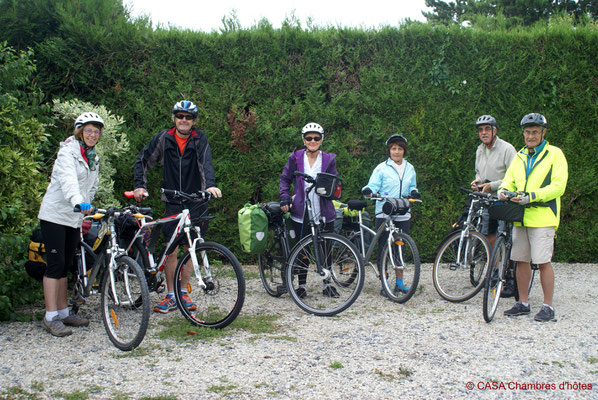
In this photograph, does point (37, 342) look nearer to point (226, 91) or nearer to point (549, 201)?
point (226, 91)

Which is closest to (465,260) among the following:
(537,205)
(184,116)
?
(537,205)

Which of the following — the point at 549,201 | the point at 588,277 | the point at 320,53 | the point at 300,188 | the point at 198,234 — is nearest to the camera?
the point at 198,234

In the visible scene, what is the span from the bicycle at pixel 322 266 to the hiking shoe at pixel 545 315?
1767 millimetres

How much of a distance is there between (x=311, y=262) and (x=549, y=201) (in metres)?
2.44

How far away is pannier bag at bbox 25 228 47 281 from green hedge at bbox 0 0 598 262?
2.82 m

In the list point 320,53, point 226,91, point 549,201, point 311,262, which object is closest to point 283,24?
point 320,53

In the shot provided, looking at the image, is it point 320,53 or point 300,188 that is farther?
point 320,53

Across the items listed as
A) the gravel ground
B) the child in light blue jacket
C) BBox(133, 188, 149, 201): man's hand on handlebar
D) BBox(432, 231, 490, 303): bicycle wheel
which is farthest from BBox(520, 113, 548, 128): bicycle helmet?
BBox(133, 188, 149, 201): man's hand on handlebar

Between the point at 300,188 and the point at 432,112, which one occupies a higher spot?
the point at 432,112

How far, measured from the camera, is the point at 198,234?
4746 mm

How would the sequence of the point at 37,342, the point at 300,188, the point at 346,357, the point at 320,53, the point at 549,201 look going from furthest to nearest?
A: 1. the point at 320,53
2. the point at 300,188
3. the point at 549,201
4. the point at 37,342
5. the point at 346,357

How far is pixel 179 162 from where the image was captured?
5344 mm

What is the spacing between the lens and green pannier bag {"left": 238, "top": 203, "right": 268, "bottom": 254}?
5594 millimetres

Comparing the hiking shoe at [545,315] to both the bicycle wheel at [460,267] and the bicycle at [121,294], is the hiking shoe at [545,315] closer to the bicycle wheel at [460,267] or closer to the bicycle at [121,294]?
the bicycle wheel at [460,267]
